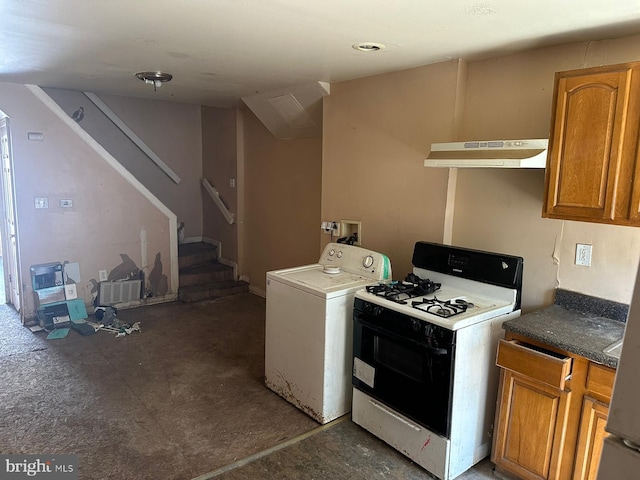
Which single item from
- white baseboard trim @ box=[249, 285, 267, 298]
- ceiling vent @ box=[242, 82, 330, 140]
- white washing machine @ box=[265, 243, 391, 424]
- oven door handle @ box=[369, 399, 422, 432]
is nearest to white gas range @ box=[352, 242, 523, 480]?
oven door handle @ box=[369, 399, 422, 432]

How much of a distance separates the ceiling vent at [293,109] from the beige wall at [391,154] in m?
0.20

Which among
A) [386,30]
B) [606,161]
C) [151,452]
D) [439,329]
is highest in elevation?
[386,30]

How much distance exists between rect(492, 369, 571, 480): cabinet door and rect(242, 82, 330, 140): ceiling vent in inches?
104

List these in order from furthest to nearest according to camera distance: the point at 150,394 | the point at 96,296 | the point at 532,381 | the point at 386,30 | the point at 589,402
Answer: the point at 96,296
the point at 150,394
the point at 386,30
the point at 532,381
the point at 589,402

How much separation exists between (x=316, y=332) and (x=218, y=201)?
3.58 meters

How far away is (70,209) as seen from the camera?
4.52 metres

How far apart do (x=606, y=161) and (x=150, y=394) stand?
305 centimetres

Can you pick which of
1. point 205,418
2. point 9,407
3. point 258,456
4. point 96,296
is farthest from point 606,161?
point 96,296

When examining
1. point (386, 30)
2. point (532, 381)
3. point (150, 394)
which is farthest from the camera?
point (150, 394)

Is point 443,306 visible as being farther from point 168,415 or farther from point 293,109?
point 293,109

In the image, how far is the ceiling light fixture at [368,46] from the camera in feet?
8.24

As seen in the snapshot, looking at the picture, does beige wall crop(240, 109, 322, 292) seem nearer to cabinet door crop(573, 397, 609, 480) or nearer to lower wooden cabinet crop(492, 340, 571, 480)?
lower wooden cabinet crop(492, 340, 571, 480)

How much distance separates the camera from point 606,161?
6.50ft

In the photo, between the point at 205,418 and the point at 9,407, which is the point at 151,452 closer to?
the point at 205,418
